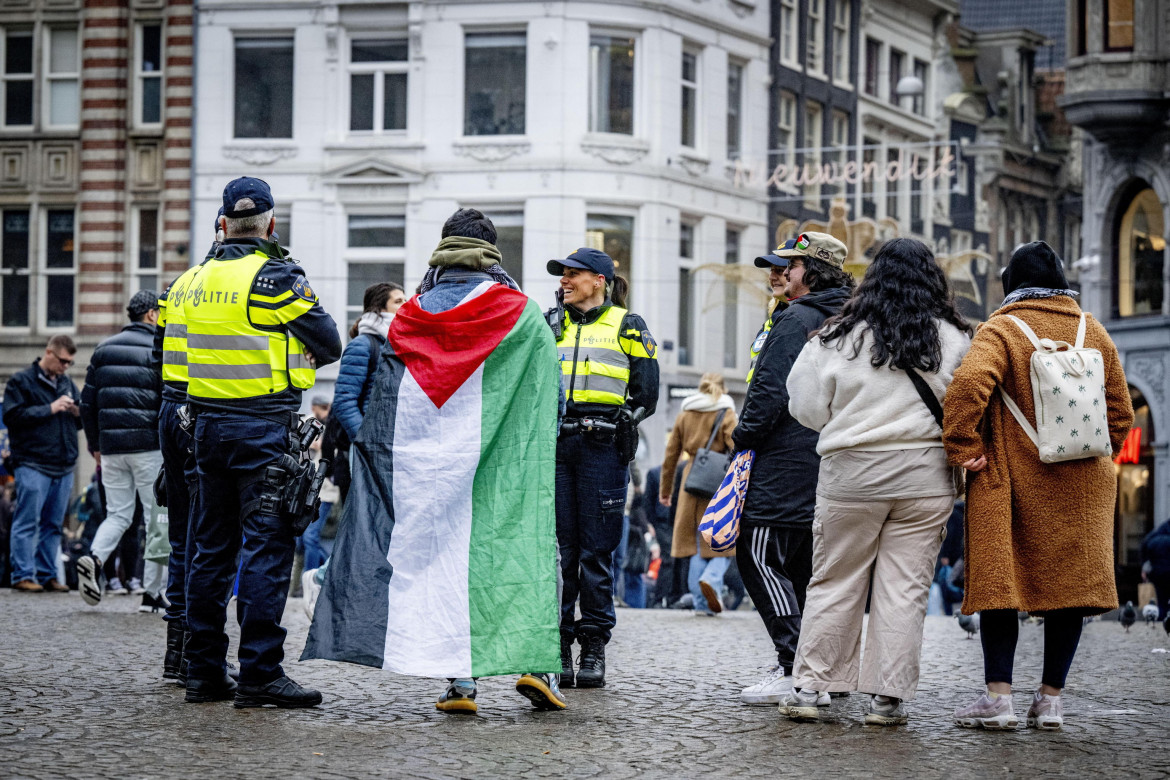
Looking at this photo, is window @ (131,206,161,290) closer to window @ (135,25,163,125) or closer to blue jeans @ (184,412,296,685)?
window @ (135,25,163,125)

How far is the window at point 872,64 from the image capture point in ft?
136

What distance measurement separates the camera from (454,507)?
721 centimetres

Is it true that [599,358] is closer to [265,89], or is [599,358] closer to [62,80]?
[265,89]

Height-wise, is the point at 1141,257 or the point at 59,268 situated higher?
the point at 1141,257

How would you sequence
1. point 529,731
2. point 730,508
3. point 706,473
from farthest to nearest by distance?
point 706,473
point 730,508
point 529,731

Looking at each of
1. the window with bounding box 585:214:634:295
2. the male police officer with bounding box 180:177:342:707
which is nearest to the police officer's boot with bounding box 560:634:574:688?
the male police officer with bounding box 180:177:342:707

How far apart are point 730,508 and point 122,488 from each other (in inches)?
252

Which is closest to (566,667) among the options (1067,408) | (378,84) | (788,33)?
(1067,408)

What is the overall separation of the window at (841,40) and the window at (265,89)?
42.4 feet

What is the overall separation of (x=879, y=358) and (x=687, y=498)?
7003 mm

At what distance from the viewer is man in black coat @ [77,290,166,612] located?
12.5m

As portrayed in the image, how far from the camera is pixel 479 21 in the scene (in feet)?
107

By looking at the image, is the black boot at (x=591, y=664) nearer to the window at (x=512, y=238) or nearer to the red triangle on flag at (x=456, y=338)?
the red triangle on flag at (x=456, y=338)

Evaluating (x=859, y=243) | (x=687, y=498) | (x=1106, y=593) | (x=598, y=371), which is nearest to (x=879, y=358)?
(x=1106, y=593)
